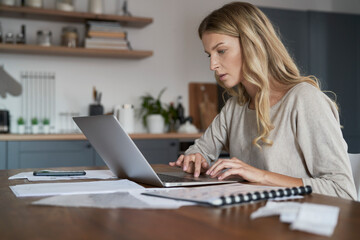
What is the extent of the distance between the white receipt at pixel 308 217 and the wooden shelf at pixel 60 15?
334 centimetres

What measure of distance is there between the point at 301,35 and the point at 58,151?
2.59 meters

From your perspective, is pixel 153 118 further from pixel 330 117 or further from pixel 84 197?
pixel 84 197

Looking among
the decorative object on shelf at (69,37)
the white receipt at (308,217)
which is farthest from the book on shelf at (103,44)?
the white receipt at (308,217)

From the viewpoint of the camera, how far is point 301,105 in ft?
5.13

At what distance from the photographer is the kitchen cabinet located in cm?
367

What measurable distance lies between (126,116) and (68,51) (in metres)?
0.74

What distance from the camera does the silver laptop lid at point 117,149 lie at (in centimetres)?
120

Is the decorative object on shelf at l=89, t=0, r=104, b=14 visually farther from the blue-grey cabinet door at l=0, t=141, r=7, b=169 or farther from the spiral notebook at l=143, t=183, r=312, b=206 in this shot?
the spiral notebook at l=143, t=183, r=312, b=206

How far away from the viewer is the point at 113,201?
95 centimetres

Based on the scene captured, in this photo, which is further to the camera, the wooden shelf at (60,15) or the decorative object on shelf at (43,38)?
the decorative object on shelf at (43,38)

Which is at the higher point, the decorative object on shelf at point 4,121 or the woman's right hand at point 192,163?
the woman's right hand at point 192,163

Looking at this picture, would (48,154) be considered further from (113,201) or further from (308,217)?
(308,217)

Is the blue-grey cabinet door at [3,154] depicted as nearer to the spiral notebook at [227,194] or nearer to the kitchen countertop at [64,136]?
the kitchen countertop at [64,136]

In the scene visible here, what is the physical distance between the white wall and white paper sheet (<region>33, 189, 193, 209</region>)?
3103 millimetres
